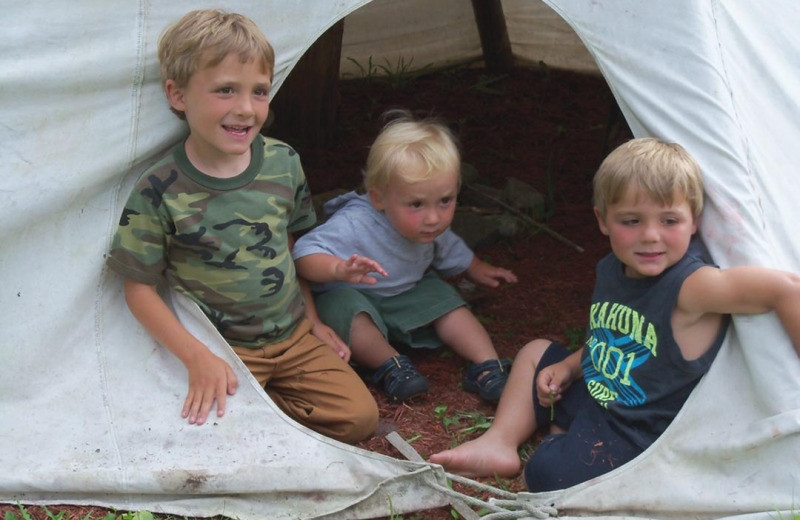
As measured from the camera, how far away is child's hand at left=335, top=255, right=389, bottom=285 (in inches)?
124

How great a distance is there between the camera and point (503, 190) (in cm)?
496

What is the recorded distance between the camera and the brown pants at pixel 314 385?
10.6ft

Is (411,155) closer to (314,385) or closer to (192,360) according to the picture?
(314,385)

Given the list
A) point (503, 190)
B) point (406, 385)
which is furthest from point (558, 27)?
point (406, 385)

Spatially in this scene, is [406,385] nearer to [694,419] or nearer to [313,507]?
[313,507]

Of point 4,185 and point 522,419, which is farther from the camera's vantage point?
point 522,419

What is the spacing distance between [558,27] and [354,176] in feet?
5.93

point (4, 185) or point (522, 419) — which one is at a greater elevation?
point (4, 185)

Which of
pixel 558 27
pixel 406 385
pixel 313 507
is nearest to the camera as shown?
pixel 313 507

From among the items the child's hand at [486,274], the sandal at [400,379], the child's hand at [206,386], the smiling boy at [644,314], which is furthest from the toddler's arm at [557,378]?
the child's hand at [206,386]

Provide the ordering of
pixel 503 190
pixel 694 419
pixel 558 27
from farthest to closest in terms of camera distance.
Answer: pixel 558 27 < pixel 503 190 < pixel 694 419


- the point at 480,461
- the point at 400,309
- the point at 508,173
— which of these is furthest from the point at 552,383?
the point at 508,173

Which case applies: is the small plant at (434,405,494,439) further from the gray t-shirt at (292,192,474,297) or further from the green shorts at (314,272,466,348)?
the gray t-shirt at (292,192,474,297)

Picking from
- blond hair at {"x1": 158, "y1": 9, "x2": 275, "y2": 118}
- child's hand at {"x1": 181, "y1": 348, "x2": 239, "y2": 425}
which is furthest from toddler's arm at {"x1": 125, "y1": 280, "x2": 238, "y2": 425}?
blond hair at {"x1": 158, "y1": 9, "x2": 275, "y2": 118}
